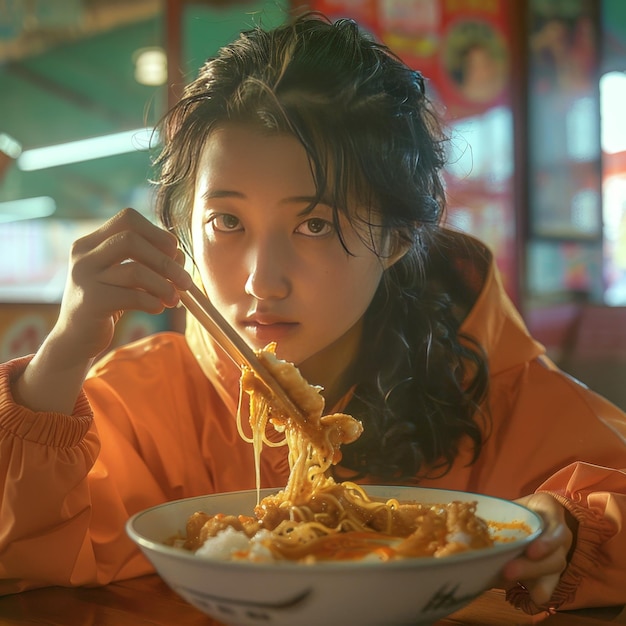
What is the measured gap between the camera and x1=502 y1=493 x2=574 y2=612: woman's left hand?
0.67 meters

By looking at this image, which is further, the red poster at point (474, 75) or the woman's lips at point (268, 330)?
the red poster at point (474, 75)

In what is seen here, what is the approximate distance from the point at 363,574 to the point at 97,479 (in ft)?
1.79

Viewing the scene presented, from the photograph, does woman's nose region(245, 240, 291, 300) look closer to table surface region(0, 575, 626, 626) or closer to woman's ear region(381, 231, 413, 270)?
woman's ear region(381, 231, 413, 270)

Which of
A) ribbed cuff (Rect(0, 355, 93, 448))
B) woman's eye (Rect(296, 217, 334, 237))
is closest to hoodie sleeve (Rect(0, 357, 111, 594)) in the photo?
ribbed cuff (Rect(0, 355, 93, 448))

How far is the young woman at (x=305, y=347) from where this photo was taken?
83 cm

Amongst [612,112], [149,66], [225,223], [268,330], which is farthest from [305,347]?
[612,112]

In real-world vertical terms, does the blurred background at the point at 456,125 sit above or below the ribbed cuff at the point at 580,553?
above

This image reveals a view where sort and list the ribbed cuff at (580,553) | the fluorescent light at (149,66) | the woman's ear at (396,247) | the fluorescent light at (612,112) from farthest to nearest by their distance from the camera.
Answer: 1. the fluorescent light at (612,112)
2. the fluorescent light at (149,66)
3. the woman's ear at (396,247)
4. the ribbed cuff at (580,553)

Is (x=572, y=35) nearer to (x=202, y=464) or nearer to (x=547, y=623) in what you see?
(x=202, y=464)

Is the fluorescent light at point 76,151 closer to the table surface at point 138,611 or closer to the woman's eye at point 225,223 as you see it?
the woman's eye at point 225,223

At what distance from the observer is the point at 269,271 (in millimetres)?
897

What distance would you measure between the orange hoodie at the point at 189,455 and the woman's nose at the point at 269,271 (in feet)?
0.76

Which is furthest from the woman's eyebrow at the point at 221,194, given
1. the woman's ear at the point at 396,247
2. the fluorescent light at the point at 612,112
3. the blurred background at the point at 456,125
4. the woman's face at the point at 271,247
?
the fluorescent light at the point at 612,112

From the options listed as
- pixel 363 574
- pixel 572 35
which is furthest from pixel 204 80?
pixel 572 35
